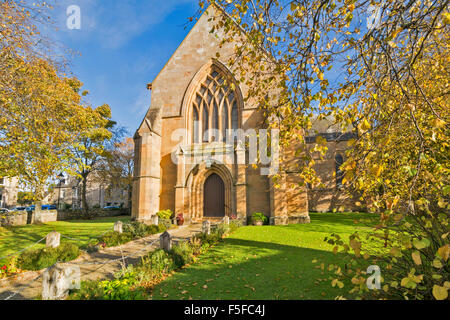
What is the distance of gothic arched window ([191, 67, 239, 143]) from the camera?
1750 centimetres

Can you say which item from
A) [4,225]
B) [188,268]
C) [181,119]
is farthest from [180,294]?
[4,225]

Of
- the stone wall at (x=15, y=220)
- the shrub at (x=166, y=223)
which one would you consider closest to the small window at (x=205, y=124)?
the shrub at (x=166, y=223)

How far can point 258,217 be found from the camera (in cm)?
1506

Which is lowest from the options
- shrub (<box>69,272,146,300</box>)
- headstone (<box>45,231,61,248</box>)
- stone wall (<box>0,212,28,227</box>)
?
stone wall (<box>0,212,28,227</box>)

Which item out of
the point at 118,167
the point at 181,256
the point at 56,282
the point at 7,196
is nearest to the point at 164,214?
the point at 181,256

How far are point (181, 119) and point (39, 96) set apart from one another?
35.8 feet

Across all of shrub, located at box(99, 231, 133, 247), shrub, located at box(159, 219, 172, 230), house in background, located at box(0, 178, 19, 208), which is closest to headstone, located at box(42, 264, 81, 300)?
shrub, located at box(99, 231, 133, 247)

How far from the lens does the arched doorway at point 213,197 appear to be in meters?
17.2

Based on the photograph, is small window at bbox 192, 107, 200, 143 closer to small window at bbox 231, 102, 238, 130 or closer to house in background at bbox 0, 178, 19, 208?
small window at bbox 231, 102, 238, 130

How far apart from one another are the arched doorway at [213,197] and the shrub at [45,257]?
983 centimetres

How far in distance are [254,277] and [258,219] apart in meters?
9.08

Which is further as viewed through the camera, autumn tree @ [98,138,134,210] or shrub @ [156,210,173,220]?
autumn tree @ [98,138,134,210]

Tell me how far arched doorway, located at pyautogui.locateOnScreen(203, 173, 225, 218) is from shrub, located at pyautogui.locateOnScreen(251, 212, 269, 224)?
2.71 m

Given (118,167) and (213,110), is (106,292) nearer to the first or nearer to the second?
(213,110)
